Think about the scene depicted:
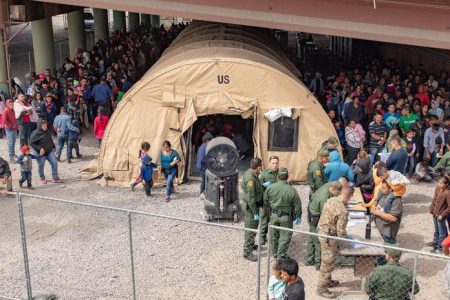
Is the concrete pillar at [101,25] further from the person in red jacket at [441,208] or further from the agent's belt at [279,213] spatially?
the person in red jacket at [441,208]

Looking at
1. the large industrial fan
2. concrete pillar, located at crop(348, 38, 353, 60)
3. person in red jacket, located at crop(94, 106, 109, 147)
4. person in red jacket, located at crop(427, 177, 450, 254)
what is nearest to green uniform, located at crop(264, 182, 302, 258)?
the large industrial fan

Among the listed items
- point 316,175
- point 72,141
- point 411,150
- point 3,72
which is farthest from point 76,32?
point 316,175

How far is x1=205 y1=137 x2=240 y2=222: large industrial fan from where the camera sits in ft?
37.9

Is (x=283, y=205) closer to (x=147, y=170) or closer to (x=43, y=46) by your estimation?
(x=147, y=170)

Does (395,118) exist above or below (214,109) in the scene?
below

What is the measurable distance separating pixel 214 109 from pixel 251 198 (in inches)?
158

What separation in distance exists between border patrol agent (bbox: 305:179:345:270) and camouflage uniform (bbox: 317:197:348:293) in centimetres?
26

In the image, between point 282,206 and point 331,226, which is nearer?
point 331,226

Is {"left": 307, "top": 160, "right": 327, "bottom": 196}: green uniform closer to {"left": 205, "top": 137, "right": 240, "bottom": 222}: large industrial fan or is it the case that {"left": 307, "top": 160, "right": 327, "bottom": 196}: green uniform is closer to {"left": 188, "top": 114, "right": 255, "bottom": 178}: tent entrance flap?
{"left": 205, "top": 137, "right": 240, "bottom": 222}: large industrial fan

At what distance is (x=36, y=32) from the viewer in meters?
21.7

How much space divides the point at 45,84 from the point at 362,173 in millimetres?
9784

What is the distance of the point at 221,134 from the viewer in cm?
1516

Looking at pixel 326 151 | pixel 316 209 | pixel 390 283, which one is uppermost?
pixel 326 151

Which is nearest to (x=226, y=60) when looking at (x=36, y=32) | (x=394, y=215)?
(x=394, y=215)
